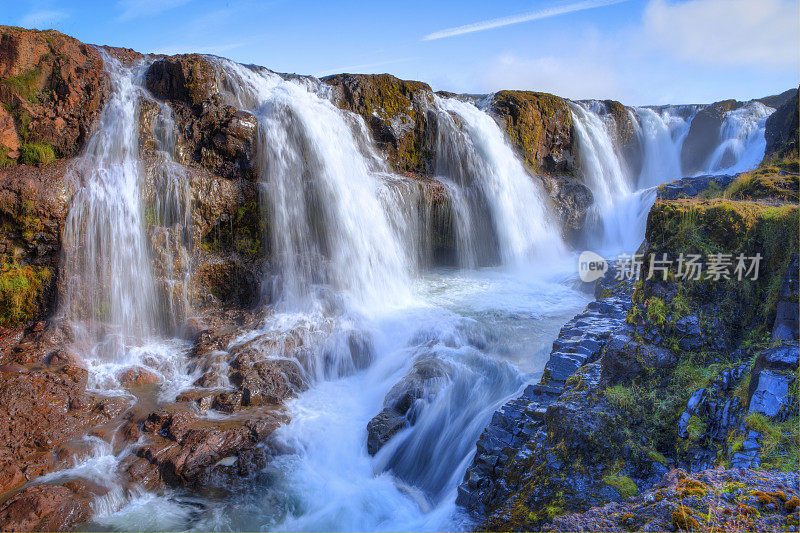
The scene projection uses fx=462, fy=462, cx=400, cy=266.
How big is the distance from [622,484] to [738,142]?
23.9 meters

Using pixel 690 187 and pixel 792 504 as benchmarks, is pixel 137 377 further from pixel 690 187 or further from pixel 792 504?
pixel 690 187

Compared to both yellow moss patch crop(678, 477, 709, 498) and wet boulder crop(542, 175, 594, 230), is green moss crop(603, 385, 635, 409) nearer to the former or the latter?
yellow moss patch crop(678, 477, 709, 498)

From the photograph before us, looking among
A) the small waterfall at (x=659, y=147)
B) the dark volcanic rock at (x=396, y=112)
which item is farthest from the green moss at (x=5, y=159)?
Answer: the small waterfall at (x=659, y=147)

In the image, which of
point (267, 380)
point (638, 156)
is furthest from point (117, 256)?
point (638, 156)

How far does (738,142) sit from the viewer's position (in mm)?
21531

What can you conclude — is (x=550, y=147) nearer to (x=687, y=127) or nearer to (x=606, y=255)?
(x=606, y=255)

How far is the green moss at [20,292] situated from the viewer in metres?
9.02

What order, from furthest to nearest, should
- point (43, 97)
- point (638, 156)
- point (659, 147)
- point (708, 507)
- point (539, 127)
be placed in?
point (659, 147) → point (638, 156) → point (539, 127) → point (43, 97) → point (708, 507)

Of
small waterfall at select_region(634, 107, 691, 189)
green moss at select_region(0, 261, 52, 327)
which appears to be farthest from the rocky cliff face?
small waterfall at select_region(634, 107, 691, 189)

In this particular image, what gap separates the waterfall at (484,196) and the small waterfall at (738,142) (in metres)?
10.8

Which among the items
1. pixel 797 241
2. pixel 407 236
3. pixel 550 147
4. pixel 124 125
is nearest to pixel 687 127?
pixel 550 147

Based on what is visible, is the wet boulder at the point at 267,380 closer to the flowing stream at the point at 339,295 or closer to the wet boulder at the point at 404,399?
the flowing stream at the point at 339,295

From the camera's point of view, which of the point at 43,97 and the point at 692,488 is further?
the point at 43,97

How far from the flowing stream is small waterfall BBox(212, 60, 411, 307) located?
39 millimetres
